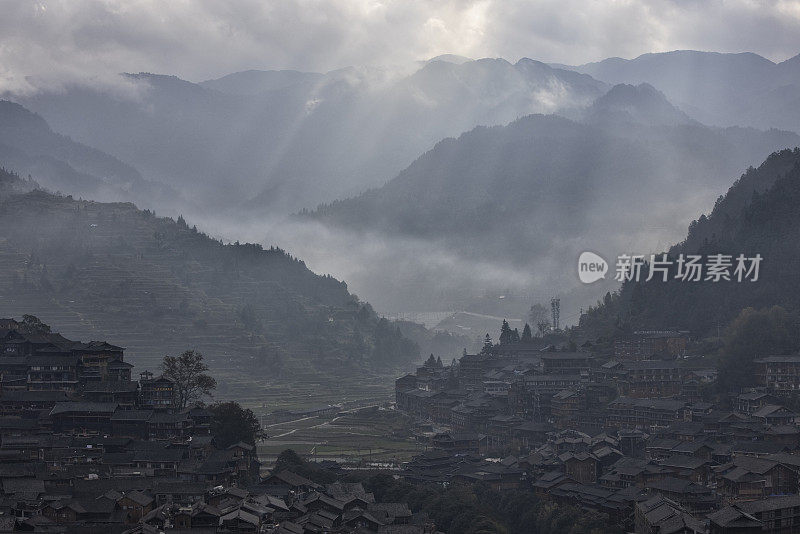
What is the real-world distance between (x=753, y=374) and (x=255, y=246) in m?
121

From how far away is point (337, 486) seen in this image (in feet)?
210

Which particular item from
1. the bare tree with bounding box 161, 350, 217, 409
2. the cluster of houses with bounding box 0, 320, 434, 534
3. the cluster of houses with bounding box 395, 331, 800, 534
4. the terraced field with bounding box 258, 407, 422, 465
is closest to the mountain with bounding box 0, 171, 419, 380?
the terraced field with bounding box 258, 407, 422, 465

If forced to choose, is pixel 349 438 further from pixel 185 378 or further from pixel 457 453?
pixel 185 378

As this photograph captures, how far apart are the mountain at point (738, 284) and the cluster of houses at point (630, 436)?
4.06 meters

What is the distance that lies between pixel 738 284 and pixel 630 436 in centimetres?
2808

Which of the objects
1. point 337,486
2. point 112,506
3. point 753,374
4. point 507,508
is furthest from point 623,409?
point 112,506

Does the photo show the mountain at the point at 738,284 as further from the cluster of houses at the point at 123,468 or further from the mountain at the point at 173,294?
the mountain at the point at 173,294

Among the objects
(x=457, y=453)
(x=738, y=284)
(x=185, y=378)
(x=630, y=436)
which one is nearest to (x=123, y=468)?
(x=185, y=378)

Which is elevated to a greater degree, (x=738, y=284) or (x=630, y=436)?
(x=738, y=284)

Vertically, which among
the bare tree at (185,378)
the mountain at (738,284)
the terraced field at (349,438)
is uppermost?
the mountain at (738,284)

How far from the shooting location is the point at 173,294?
15612 cm

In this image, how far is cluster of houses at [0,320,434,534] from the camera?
54.1 m

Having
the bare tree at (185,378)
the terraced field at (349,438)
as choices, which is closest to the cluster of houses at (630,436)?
the terraced field at (349,438)

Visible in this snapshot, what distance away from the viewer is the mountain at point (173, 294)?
141 meters
